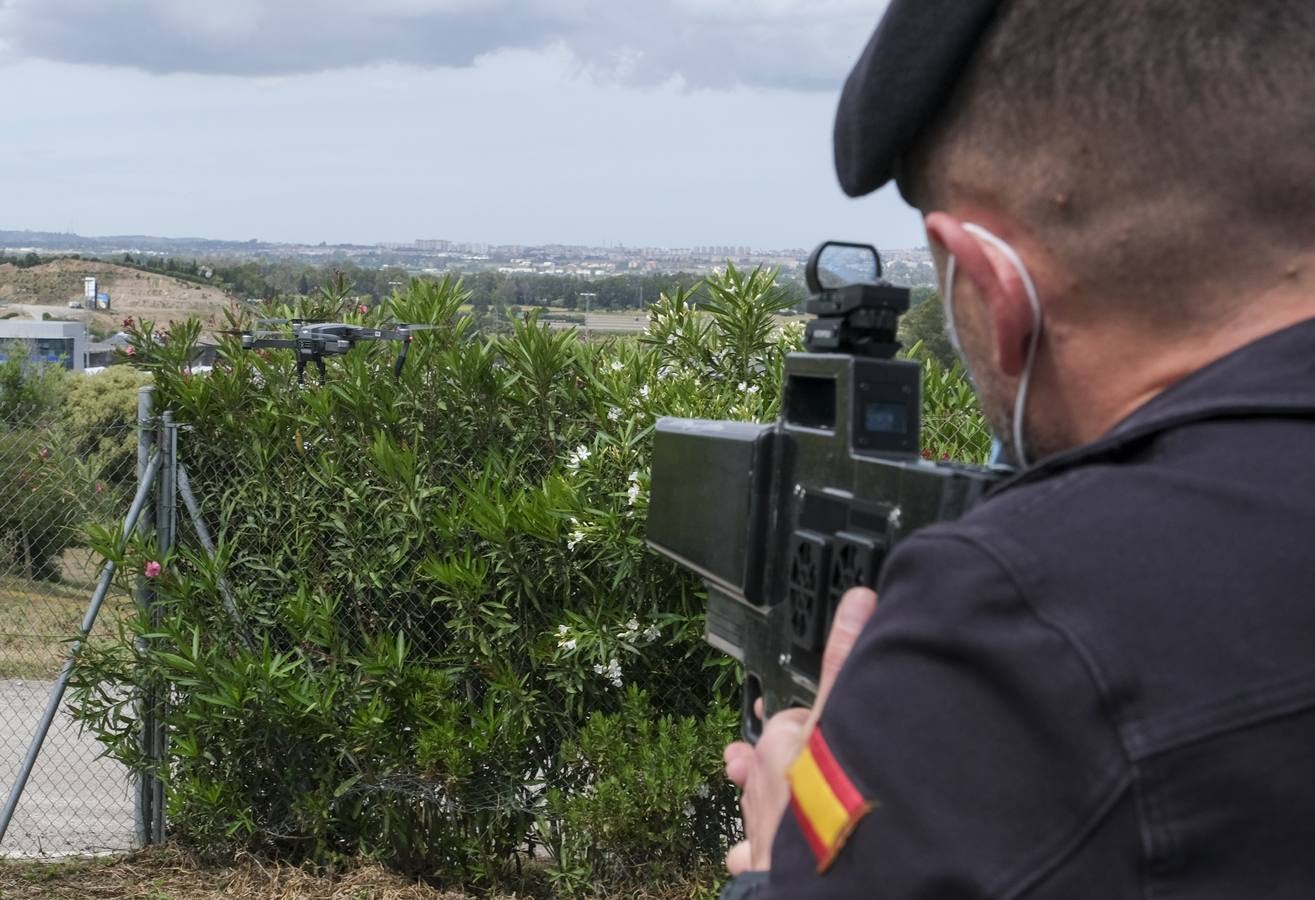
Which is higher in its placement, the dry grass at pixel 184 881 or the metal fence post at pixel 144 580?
the metal fence post at pixel 144 580

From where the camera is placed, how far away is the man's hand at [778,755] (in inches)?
45.6

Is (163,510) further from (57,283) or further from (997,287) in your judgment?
(57,283)

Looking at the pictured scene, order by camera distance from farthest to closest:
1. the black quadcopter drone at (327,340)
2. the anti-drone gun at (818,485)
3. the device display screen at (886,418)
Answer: the black quadcopter drone at (327,340), the device display screen at (886,418), the anti-drone gun at (818,485)

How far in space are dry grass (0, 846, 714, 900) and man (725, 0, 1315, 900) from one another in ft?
14.4

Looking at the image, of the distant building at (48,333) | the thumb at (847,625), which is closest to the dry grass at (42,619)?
the thumb at (847,625)

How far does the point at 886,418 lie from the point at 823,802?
0.52m

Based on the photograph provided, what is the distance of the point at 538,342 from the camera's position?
5.09 m

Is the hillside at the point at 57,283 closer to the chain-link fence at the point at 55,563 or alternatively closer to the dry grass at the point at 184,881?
the chain-link fence at the point at 55,563

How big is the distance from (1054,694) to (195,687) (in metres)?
4.98

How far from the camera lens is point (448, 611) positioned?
17.0ft

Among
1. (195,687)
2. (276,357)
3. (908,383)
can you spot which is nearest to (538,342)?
(276,357)

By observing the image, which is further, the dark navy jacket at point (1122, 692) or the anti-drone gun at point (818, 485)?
the anti-drone gun at point (818, 485)

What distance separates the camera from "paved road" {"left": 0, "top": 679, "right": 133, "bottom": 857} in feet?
20.4

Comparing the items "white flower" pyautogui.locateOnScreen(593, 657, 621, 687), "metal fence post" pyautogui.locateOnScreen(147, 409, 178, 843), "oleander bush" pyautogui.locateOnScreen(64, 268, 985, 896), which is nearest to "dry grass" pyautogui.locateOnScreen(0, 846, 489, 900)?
"oleander bush" pyautogui.locateOnScreen(64, 268, 985, 896)
